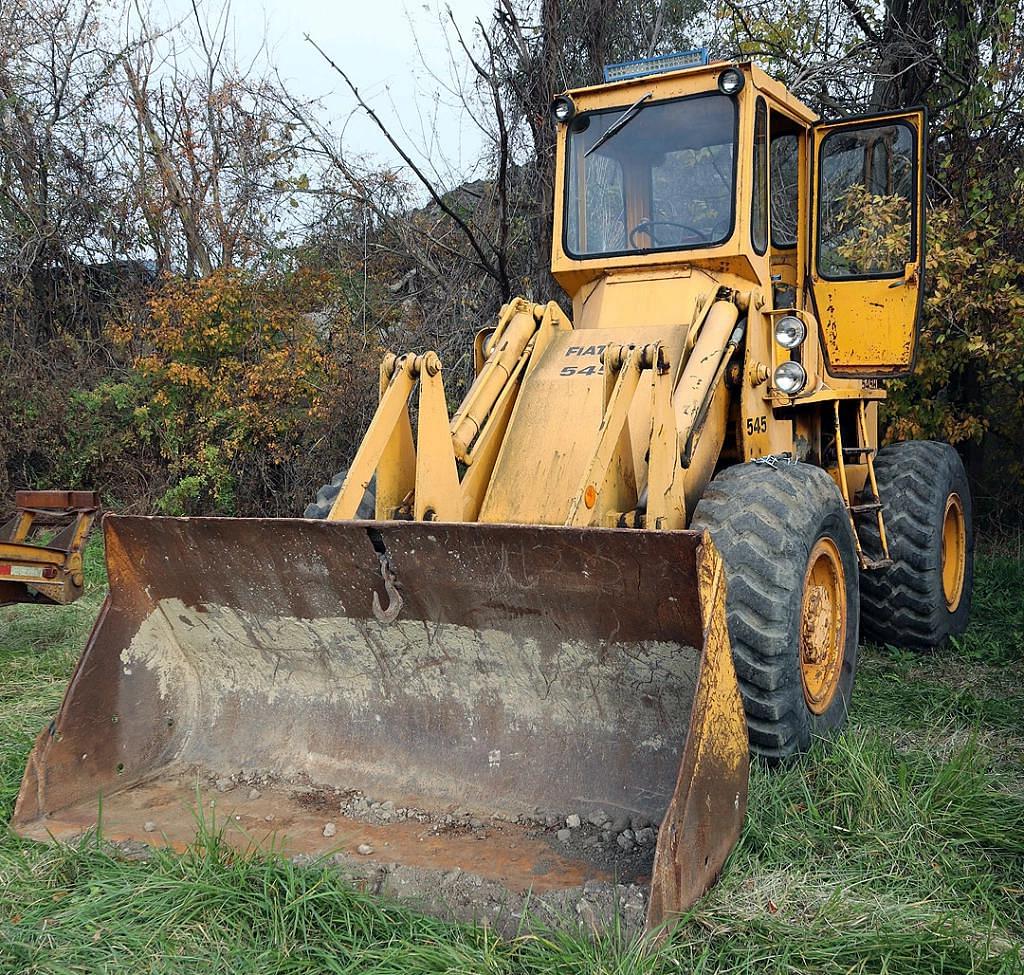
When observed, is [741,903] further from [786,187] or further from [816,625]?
[786,187]

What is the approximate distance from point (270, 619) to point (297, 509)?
691cm

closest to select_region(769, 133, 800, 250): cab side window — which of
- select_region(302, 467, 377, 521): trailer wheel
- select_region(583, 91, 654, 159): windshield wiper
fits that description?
select_region(583, 91, 654, 159): windshield wiper

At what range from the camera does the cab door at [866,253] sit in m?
5.45

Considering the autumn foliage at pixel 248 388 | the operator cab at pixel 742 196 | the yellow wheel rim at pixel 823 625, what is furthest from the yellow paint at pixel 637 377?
the autumn foliage at pixel 248 388

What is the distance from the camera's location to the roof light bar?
4.91m

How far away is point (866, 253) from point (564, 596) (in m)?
3.54

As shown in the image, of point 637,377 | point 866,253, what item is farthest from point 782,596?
point 866,253

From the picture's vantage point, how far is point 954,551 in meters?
6.57

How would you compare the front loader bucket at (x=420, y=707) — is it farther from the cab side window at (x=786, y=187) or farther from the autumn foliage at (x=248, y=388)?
the autumn foliage at (x=248, y=388)

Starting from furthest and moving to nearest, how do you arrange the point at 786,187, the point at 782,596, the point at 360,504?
the point at 786,187, the point at 360,504, the point at 782,596

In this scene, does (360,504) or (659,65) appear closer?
(360,504)

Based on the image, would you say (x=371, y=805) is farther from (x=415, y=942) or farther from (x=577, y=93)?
(x=577, y=93)

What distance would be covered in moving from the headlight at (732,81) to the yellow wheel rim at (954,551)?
2.97 metres

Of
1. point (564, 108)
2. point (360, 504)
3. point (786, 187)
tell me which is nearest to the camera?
point (360, 504)
